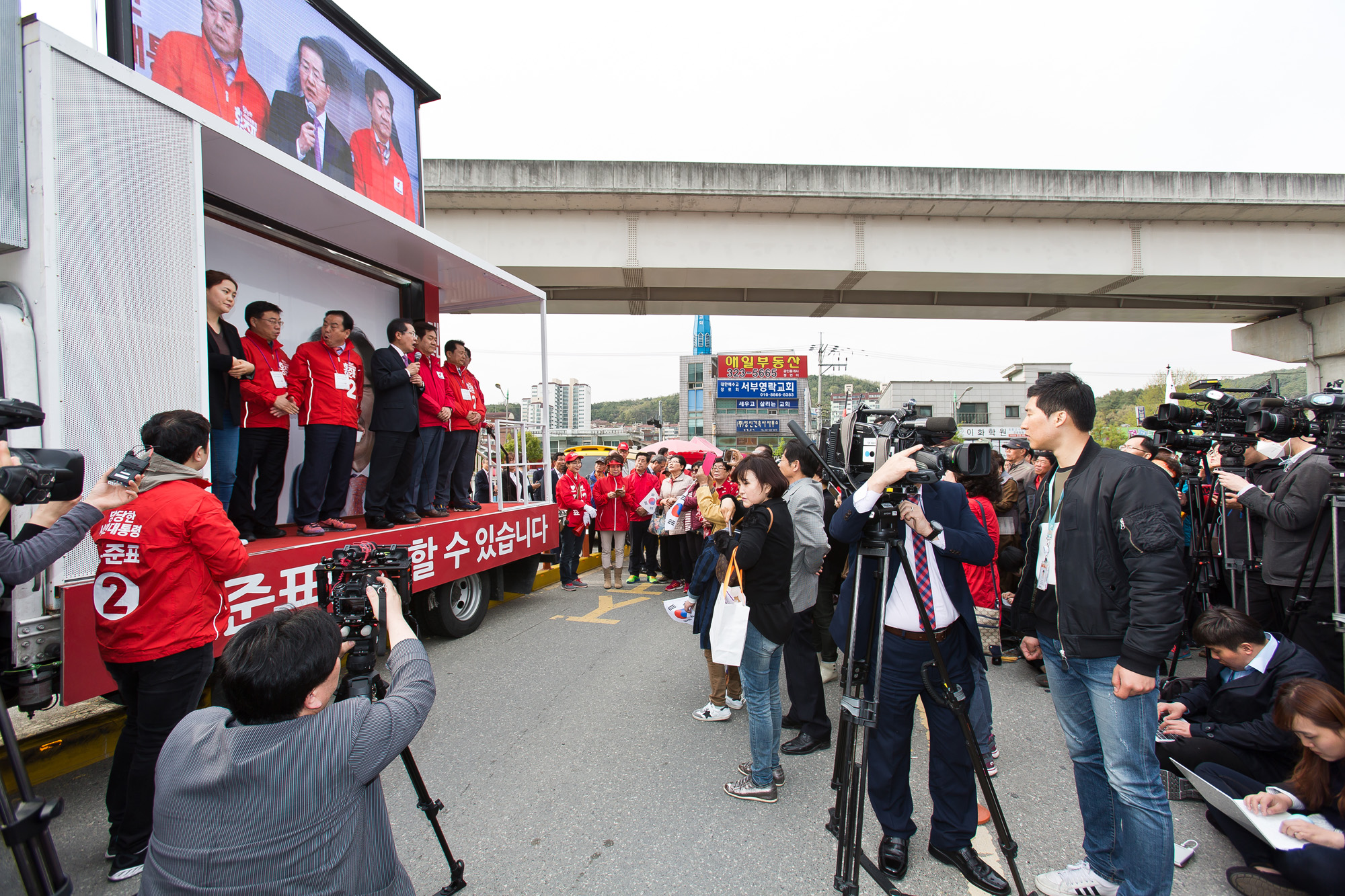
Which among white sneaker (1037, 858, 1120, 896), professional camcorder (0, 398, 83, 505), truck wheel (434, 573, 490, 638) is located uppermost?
professional camcorder (0, 398, 83, 505)

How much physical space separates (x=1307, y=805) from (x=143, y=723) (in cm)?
452

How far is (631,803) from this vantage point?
3.03 metres

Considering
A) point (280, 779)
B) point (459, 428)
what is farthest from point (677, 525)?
point (280, 779)

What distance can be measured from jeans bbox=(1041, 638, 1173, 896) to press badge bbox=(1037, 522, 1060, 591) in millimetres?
299

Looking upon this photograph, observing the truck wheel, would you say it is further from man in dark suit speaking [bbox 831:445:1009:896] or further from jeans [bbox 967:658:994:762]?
jeans [bbox 967:658:994:762]

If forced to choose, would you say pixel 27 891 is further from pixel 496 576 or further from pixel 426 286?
pixel 426 286

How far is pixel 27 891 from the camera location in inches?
66.3

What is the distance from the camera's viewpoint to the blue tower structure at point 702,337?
70375 millimetres

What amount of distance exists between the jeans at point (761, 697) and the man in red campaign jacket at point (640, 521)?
18.5 feet

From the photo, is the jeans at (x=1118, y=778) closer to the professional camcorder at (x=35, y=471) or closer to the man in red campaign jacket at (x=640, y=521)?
the professional camcorder at (x=35, y=471)

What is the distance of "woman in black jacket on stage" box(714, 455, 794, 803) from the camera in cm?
305

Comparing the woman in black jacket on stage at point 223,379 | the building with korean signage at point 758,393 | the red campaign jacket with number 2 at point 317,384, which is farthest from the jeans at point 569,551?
the building with korean signage at point 758,393

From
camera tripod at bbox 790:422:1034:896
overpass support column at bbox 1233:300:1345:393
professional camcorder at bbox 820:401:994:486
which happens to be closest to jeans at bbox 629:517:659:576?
professional camcorder at bbox 820:401:994:486

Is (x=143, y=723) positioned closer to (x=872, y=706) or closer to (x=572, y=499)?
(x=872, y=706)
